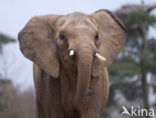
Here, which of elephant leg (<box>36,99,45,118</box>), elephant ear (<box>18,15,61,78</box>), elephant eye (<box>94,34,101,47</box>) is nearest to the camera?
elephant eye (<box>94,34,101,47</box>)

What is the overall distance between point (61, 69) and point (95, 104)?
0.63 m

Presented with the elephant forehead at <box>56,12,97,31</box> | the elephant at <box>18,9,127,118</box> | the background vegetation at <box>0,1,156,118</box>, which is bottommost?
the background vegetation at <box>0,1,156,118</box>

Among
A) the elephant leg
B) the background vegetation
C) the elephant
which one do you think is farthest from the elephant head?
the background vegetation

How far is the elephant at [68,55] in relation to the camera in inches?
198

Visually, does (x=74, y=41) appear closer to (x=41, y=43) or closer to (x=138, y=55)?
(x=41, y=43)

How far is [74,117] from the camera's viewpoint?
5645 millimetres

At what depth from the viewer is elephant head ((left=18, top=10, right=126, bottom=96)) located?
466 cm

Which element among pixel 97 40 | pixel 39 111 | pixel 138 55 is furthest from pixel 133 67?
pixel 97 40

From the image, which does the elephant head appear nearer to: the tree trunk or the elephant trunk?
the elephant trunk

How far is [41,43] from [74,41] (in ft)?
2.52

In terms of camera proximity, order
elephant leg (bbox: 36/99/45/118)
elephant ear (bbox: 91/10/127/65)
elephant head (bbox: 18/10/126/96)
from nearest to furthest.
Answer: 1. elephant head (bbox: 18/10/126/96)
2. elephant ear (bbox: 91/10/127/65)
3. elephant leg (bbox: 36/99/45/118)

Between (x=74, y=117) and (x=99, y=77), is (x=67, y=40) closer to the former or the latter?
(x=99, y=77)

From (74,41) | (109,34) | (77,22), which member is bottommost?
(109,34)

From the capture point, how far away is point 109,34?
556 cm
